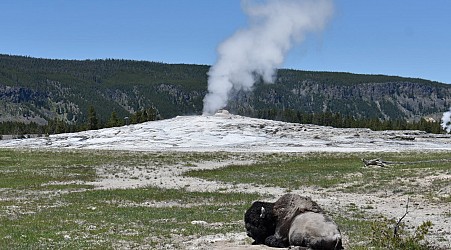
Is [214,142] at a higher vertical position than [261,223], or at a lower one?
higher

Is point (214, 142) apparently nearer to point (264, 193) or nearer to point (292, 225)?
point (264, 193)

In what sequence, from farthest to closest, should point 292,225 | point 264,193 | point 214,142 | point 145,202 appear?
point 214,142, point 264,193, point 145,202, point 292,225

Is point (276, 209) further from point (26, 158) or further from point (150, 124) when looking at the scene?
point (150, 124)

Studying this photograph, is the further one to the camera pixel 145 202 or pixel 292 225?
pixel 145 202

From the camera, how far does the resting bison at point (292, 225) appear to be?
1486cm

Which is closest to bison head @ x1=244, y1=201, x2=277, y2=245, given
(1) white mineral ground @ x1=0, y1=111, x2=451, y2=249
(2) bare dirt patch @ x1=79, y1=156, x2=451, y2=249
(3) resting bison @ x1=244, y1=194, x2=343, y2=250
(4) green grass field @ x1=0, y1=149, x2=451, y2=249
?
(3) resting bison @ x1=244, y1=194, x2=343, y2=250

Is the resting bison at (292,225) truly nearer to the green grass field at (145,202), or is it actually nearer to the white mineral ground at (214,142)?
the green grass field at (145,202)

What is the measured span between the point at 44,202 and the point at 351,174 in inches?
909

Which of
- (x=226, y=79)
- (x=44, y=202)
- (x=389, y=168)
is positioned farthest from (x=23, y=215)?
(x=226, y=79)

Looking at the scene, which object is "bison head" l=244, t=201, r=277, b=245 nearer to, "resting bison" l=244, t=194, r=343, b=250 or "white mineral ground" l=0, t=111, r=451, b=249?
"resting bison" l=244, t=194, r=343, b=250

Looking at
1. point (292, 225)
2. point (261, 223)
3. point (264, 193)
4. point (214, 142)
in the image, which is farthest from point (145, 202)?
point (214, 142)

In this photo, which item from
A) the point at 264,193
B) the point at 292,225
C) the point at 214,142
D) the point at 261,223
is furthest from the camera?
the point at 214,142

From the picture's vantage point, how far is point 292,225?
15.9 m

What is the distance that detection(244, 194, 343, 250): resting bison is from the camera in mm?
14859
